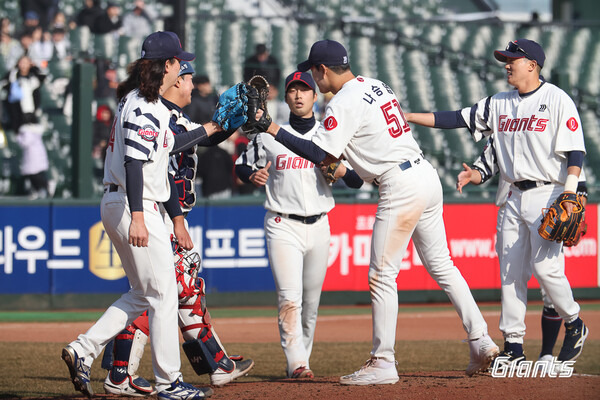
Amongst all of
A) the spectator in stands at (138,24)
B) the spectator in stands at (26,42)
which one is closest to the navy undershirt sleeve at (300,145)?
the spectator in stands at (26,42)

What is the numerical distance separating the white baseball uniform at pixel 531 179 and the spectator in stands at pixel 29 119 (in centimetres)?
714

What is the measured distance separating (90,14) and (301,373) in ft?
37.4

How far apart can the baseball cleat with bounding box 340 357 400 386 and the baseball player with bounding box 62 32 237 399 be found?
0.89 metres

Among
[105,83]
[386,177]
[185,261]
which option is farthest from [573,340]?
[105,83]

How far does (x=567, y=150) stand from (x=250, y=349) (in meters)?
3.56

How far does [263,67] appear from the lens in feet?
42.0

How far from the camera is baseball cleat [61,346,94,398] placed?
4914mm

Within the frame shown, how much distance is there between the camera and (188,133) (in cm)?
518

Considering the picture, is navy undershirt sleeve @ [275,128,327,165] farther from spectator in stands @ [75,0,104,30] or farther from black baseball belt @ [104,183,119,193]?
spectator in stands @ [75,0,104,30]

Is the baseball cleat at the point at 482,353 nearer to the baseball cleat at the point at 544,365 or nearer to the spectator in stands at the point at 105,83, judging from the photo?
the baseball cleat at the point at 544,365

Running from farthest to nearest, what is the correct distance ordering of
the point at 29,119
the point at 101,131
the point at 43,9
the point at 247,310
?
1. the point at 43,9
2. the point at 29,119
3. the point at 101,131
4. the point at 247,310

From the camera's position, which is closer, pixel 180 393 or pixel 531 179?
pixel 180 393

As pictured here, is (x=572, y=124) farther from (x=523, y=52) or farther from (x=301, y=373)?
(x=301, y=373)

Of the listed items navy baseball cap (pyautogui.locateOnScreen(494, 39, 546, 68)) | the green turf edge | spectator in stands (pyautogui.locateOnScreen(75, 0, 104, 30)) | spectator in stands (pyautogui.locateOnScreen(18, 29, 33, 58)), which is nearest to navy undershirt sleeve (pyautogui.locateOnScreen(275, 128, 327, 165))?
navy baseball cap (pyautogui.locateOnScreen(494, 39, 546, 68))
